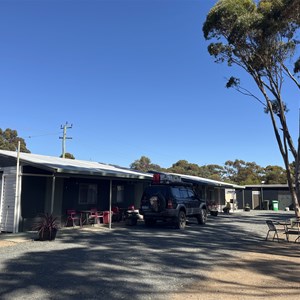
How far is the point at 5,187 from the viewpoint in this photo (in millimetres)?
14898

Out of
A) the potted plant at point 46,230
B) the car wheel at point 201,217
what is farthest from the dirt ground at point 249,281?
the car wheel at point 201,217

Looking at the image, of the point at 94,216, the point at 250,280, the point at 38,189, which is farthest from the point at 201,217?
the point at 250,280

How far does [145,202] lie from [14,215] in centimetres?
542

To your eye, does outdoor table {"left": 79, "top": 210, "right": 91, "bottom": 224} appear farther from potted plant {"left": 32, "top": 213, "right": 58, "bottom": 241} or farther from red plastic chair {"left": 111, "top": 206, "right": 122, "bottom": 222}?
potted plant {"left": 32, "top": 213, "right": 58, "bottom": 241}

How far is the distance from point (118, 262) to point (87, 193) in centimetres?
944

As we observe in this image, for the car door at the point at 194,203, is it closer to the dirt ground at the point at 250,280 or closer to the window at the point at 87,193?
the window at the point at 87,193

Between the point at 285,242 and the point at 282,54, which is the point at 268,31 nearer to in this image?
the point at 282,54

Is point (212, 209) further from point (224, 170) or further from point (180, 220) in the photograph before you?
point (224, 170)

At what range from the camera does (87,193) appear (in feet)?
58.4

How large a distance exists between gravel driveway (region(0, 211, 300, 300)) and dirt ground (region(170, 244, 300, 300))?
140 millimetres

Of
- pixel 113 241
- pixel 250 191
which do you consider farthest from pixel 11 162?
pixel 250 191

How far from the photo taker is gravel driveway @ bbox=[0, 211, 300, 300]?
6.26 meters

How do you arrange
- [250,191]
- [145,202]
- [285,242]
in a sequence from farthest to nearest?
[250,191] < [145,202] < [285,242]

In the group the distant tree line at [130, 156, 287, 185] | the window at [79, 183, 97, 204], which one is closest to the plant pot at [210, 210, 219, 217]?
the window at [79, 183, 97, 204]
